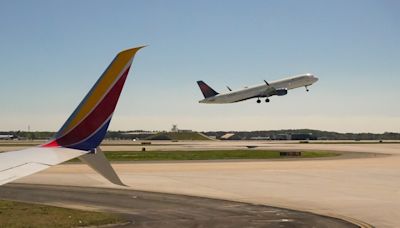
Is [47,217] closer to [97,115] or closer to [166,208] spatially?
[166,208]

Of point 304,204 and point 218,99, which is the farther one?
point 218,99

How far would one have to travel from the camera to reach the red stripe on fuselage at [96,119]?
33.3 feet

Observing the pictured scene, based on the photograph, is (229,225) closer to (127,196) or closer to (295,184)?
(127,196)

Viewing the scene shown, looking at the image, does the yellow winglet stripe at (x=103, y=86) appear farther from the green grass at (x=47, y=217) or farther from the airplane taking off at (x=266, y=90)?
the airplane taking off at (x=266, y=90)

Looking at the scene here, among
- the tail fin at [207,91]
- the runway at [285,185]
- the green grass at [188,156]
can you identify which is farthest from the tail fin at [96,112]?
the tail fin at [207,91]

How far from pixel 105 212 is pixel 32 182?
1493 cm

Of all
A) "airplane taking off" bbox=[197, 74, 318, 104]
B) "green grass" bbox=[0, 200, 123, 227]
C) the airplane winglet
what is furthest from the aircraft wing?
"airplane taking off" bbox=[197, 74, 318, 104]

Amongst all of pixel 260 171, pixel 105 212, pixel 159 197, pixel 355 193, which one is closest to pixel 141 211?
pixel 105 212

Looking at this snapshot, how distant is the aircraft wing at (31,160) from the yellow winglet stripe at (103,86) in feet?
1.96

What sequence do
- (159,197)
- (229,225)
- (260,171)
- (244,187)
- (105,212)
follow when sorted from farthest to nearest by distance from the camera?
(260,171) < (244,187) < (159,197) < (105,212) < (229,225)

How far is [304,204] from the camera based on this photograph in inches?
1032

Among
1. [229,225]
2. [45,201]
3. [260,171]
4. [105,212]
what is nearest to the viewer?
[229,225]

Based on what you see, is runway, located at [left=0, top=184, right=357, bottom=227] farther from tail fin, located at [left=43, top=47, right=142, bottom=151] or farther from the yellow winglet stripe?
the yellow winglet stripe

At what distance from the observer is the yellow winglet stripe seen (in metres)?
10.1
